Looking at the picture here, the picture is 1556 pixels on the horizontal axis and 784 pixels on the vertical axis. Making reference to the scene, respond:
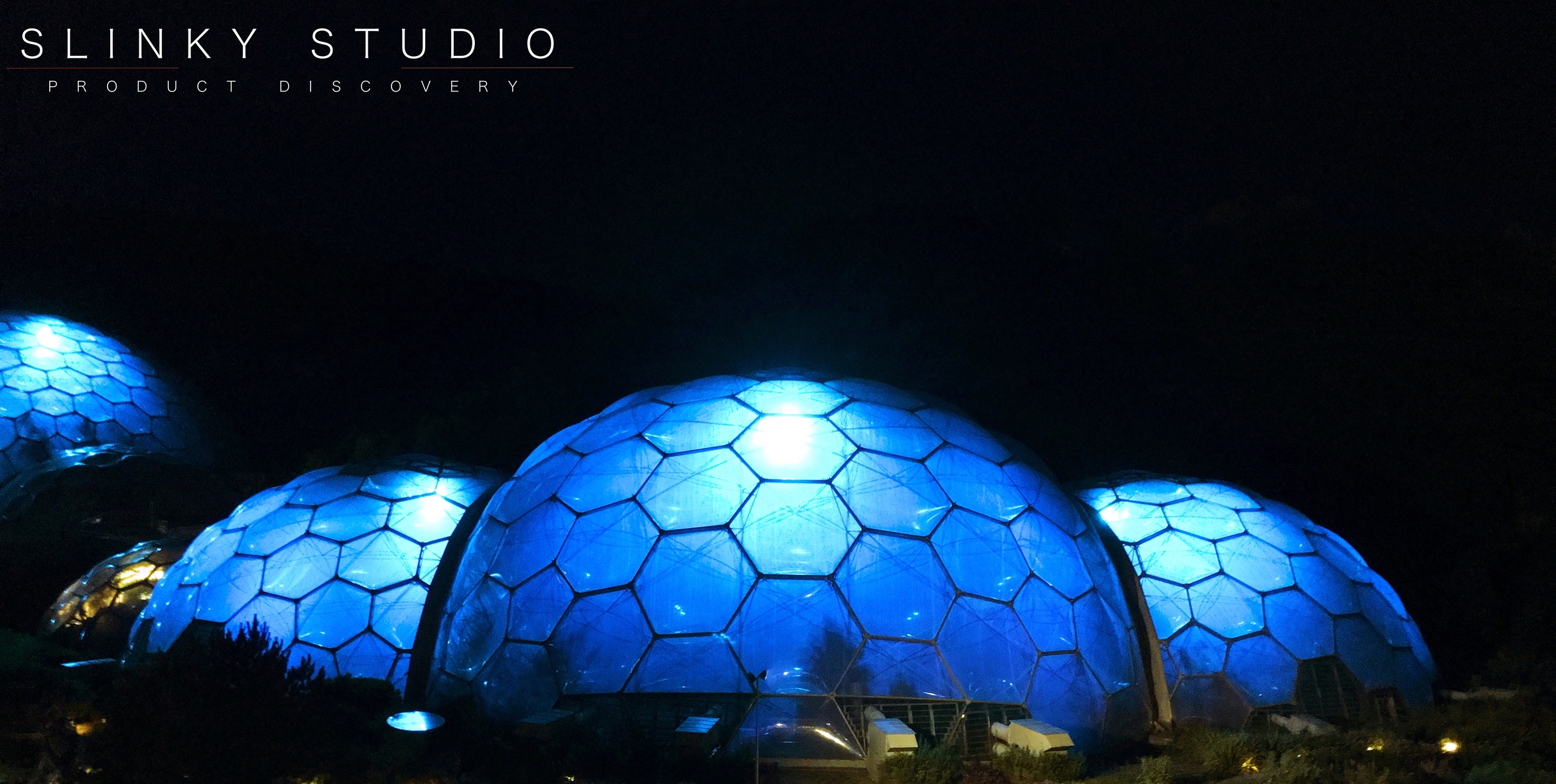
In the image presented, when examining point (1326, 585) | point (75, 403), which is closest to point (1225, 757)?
point (1326, 585)

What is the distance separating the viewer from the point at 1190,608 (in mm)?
9773

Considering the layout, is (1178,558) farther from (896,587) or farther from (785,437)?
(785,437)

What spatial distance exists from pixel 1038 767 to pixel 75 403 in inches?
914

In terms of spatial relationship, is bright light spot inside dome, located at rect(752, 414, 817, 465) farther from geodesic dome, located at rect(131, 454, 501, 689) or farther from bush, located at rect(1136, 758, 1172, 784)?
geodesic dome, located at rect(131, 454, 501, 689)

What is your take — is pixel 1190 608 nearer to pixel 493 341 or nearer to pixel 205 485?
pixel 205 485

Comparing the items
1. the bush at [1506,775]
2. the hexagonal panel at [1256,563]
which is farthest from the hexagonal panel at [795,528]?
the hexagonal panel at [1256,563]

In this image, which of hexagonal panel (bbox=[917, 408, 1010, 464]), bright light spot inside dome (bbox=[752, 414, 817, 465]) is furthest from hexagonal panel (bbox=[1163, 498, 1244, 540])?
bright light spot inside dome (bbox=[752, 414, 817, 465])

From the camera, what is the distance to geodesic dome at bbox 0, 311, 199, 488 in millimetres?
18438

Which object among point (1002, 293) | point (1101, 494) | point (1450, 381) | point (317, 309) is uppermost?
point (317, 309)

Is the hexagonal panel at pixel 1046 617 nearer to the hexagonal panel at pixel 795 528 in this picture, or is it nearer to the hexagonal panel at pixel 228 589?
the hexagonal panel at pixel 795 528

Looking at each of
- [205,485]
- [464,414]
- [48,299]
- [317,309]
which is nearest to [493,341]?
[317,309]

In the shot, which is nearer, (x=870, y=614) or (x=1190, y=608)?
(x=870, y=614)

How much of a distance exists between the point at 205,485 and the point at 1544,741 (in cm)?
2012

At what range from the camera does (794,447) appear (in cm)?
923
